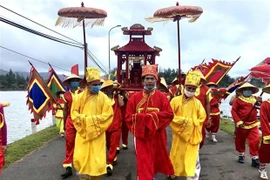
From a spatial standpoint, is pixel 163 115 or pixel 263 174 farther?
pixel 263 174

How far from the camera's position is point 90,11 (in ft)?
25.3

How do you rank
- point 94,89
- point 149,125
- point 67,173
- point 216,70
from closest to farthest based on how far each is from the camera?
point 149,125
point 94,89
point 67,173
point 216,70

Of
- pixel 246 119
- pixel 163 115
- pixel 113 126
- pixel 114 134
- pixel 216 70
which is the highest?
pixel 216 70

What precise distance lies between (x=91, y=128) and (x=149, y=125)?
0.99 meters

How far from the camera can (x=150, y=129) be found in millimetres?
5543

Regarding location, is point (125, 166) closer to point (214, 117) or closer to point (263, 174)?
point (263, 174)

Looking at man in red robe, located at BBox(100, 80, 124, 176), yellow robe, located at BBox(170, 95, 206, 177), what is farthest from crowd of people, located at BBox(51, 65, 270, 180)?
man in red robe, located at BBox(100, 80, 124, 176)

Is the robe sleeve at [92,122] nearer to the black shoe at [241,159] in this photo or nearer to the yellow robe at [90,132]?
the yellow robe at [90,132]

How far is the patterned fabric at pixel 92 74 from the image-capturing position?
6078mm

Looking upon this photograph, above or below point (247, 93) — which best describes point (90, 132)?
below

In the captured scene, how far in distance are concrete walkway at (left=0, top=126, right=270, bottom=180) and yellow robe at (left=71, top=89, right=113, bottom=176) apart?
114cm

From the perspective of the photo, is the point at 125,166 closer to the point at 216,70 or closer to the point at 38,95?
the point at 38,95

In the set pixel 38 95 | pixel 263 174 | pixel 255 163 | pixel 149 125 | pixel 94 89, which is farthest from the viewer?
pixel 38 95

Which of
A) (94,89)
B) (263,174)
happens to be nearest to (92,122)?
(94,89)
